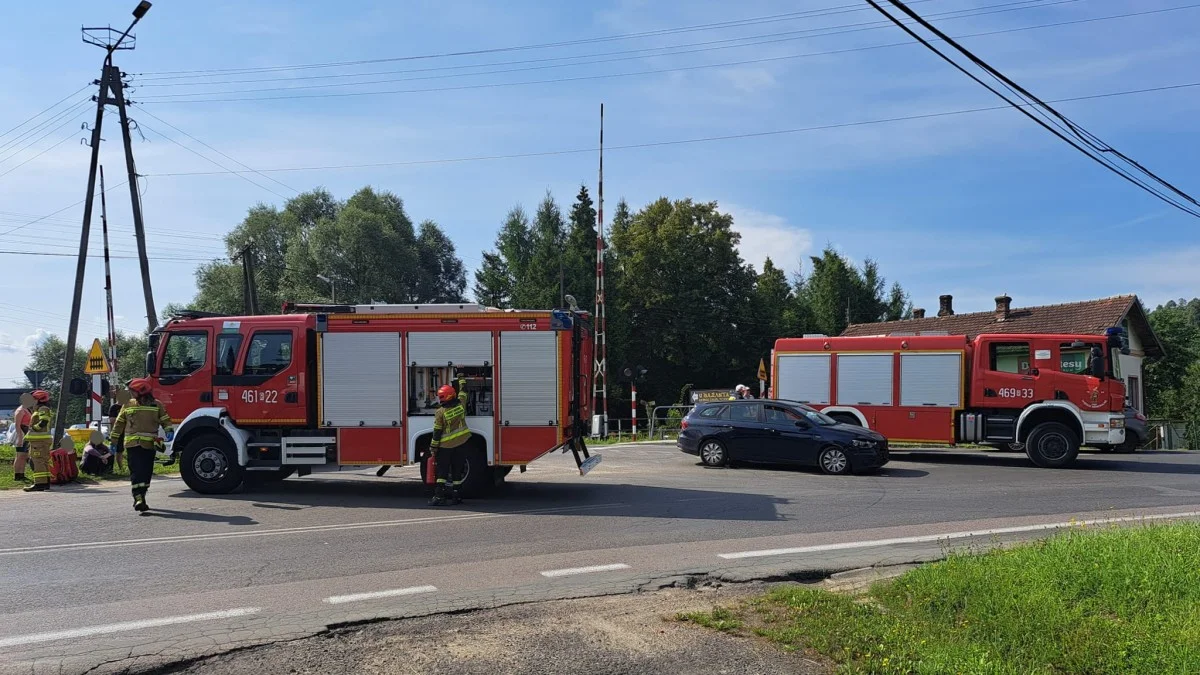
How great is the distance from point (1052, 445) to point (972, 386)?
70.9 inches

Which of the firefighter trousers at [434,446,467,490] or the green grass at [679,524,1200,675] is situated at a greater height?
A: the firefighter trousers at [434,446,467,490]

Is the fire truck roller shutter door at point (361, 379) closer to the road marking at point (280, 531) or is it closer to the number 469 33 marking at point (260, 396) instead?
the number 469 33 marking at point (260, 396)

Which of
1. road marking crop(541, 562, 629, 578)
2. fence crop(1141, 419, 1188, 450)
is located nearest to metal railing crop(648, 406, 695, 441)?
fence crop(1141, 419, 1188, 450)

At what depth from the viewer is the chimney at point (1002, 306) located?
1404 inches

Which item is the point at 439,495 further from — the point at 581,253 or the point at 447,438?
the point at 581,253

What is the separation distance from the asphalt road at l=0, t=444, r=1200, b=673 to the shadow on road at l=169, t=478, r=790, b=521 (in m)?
0.05

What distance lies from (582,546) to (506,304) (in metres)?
51.8

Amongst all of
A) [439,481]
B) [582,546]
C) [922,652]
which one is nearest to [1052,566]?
[922,652]

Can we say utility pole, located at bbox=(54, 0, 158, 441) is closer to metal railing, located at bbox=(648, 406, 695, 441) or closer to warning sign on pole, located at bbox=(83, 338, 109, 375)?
warning sign on pole, located at bbox=(83, 338, 109, 375)

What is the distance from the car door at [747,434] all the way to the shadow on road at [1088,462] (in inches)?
171

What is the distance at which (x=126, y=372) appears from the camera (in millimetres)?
60188

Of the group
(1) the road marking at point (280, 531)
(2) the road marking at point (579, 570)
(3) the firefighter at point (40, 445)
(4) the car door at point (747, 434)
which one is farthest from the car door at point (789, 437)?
(3) the firefighter at point (40, 445)

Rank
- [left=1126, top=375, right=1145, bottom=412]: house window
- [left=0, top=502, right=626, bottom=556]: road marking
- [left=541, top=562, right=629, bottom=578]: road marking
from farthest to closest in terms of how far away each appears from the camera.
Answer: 1. [left=1126, top=375, right=1145, bottom=412]: house window
2. [left=0, top=502, right=626, bottom=556]: road marking
3. [left=541, top=562, right=629, bottom=578]: road marking

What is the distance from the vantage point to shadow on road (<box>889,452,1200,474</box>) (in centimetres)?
1645
